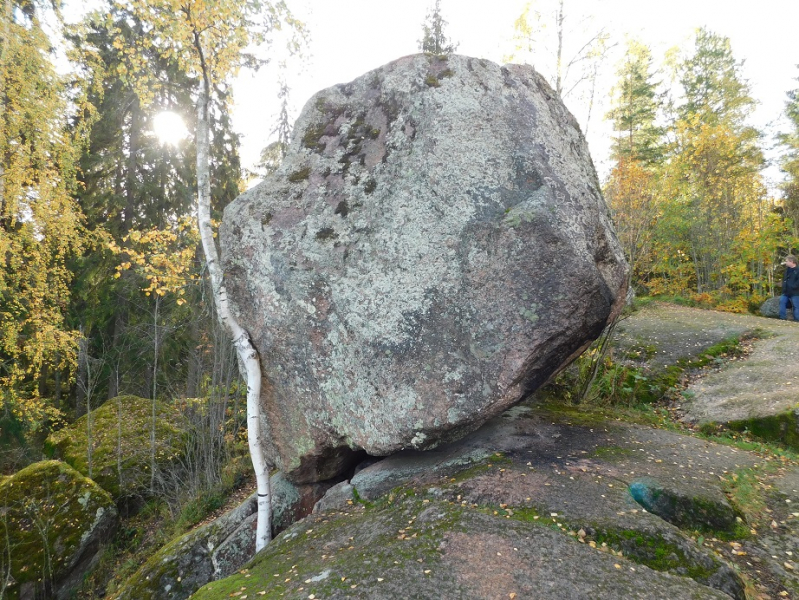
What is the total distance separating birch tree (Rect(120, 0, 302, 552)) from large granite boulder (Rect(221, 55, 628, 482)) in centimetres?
24

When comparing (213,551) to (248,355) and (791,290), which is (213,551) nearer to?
(248,355)

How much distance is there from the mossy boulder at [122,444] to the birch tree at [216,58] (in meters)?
5.57

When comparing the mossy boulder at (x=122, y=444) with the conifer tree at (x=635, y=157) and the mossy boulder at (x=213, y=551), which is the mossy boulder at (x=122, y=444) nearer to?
the mossy boulder at (x=213, y=551)

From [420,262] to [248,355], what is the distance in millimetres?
2192

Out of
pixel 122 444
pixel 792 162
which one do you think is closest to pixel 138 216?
pixel 122 444

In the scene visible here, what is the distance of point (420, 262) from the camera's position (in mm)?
4715

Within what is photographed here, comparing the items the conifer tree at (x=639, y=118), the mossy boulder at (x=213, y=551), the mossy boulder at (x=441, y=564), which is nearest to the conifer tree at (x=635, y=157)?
the conifer tree at (x=639, y=118)

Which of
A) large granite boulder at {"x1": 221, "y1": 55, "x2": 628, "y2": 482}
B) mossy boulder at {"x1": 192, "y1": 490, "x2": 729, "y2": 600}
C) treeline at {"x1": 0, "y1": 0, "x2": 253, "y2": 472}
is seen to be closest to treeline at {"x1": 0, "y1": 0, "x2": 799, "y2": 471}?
treeline at {"x1": 0, "y1": 0, "x2": 253, "y2": 472}

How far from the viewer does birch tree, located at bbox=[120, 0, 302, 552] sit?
505cm

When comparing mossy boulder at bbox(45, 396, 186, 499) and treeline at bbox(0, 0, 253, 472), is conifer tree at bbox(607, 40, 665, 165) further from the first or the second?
mossy boulder at bbox(45, 396, 186, 499)

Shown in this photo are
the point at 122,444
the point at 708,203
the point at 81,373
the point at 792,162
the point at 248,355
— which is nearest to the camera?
the point at 248,355

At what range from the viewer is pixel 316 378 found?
5.02 metres

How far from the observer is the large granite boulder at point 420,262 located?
4.45 m

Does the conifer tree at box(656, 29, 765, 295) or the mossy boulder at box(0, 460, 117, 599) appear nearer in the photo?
the mossy boulder at box(0, 460, 117, 599)
